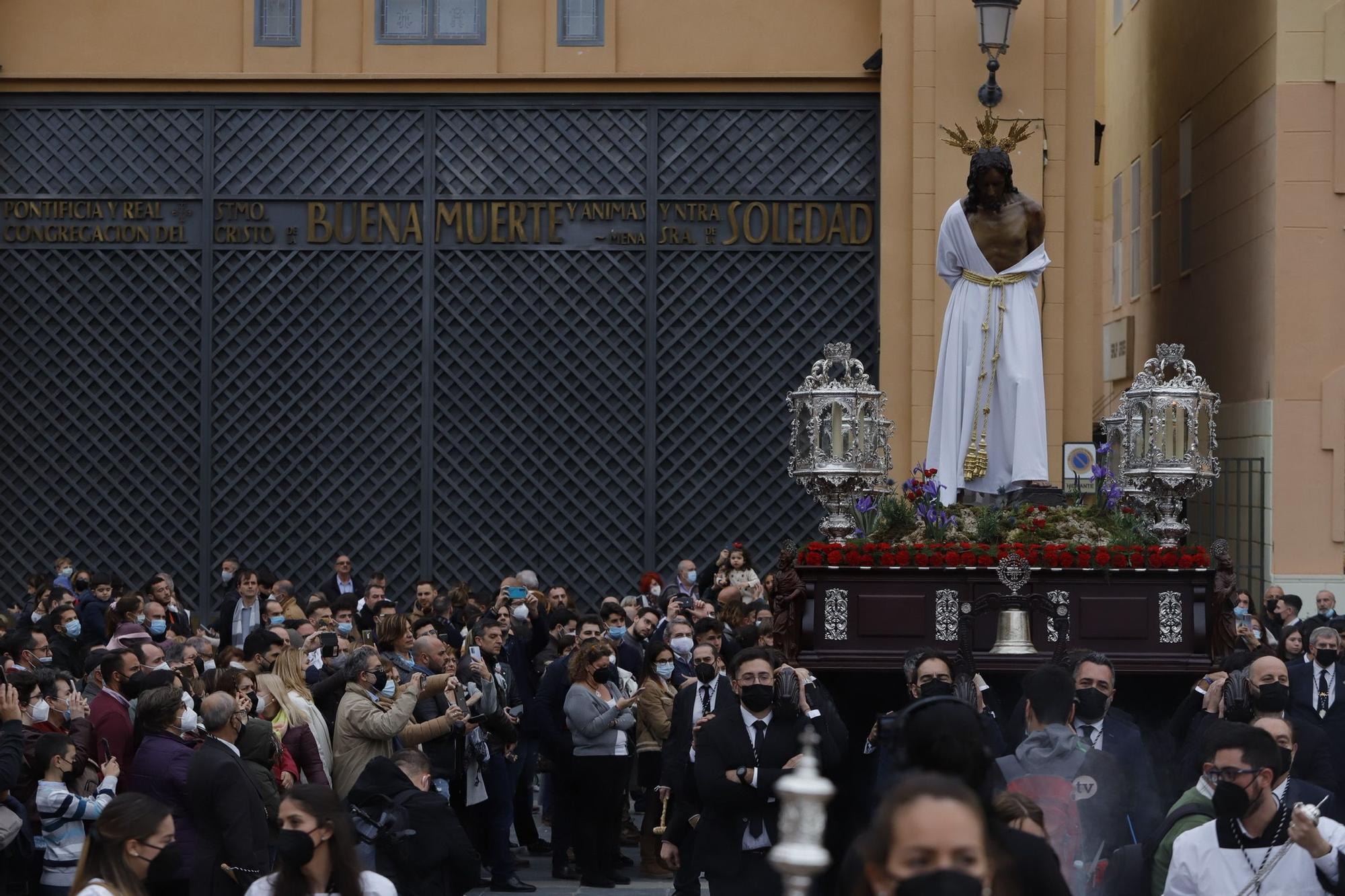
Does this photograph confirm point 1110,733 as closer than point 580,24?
Yes

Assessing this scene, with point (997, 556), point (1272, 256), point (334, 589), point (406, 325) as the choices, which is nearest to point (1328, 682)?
point (997, 556)

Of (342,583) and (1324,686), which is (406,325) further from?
(1324,686)

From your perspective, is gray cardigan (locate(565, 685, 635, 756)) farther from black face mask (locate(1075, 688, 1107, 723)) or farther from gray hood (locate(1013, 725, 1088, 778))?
gray hood (locate(1013, 725, 1088, 778))

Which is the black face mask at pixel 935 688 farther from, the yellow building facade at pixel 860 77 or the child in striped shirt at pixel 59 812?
the yellow building facade at pixel 860 77

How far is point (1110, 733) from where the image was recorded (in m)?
8.48

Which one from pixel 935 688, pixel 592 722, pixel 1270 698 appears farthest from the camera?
pixel 592 722

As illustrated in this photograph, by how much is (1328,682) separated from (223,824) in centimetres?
621

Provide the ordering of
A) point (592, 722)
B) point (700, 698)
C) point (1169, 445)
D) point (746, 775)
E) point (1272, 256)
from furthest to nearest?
1. point (1272, 256)
2. point (1169, 445)
3. point (592, 722)
4. point (700, 698)
5. point (746, 775)

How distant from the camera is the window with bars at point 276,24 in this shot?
2086cm

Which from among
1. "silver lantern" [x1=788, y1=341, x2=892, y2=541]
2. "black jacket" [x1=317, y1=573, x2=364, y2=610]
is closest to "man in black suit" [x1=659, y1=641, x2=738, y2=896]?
"silver lantern" [x1=788, y1=341, x2=892, y2=541]

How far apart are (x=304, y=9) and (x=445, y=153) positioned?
6.65 feet

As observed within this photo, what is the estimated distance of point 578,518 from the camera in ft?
68.2

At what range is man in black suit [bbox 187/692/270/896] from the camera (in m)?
8.32

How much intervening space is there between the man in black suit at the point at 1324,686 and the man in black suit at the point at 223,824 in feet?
18.6
